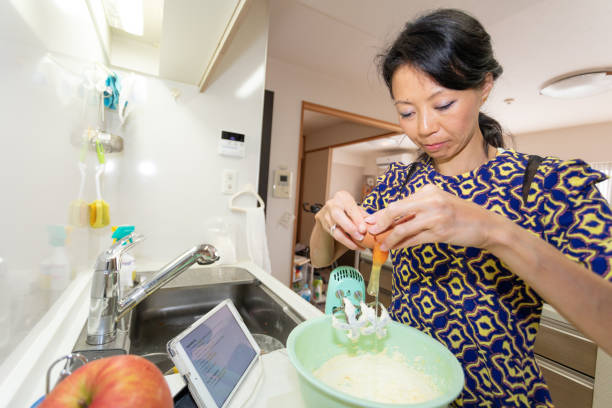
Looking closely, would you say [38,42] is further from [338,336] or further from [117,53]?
[117,53]

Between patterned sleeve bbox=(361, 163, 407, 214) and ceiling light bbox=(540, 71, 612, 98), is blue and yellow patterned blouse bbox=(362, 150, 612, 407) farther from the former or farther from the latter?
ceiling light bbox=(540, 71, 612, 98)

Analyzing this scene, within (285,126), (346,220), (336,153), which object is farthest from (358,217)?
(336,153)

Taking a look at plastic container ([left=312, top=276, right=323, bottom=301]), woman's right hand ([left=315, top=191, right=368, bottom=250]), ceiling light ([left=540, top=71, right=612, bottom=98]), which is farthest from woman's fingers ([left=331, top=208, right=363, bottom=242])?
ceiling light ([left=540, top=71, right=612, bottom=98])

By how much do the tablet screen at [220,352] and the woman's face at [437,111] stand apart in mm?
658

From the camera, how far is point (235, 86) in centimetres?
149

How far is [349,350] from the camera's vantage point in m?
0.57

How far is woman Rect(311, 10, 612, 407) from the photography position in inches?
18.3

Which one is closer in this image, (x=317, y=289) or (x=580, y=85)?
(x=580, y=85)

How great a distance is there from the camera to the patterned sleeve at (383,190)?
0.86m

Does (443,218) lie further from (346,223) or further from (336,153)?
(336,153)

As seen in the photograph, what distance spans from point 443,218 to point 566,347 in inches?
66.5

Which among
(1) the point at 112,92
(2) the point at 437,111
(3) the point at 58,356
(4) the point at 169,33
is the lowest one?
(3) the point at 58,356

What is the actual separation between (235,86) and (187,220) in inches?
30.6

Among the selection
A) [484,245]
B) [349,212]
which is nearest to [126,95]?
[349,212]
